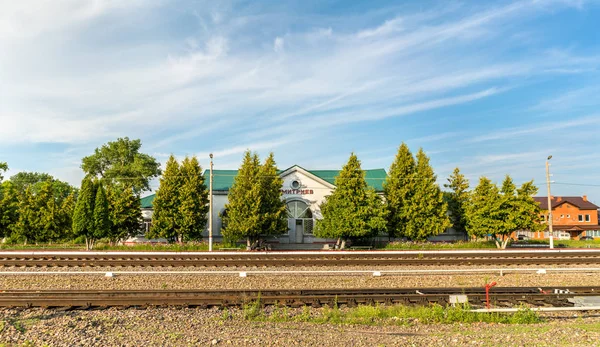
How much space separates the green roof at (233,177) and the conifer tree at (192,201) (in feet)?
11.8

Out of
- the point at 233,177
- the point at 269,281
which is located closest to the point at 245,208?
the point at 233,177

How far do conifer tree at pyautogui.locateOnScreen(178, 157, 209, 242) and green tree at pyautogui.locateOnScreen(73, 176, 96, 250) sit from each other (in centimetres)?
741

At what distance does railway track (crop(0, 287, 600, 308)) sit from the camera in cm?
1159

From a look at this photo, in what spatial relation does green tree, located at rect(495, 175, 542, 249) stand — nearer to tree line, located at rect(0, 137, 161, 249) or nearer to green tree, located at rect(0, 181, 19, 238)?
tree line, located at rect(0, 137, 161, 249)

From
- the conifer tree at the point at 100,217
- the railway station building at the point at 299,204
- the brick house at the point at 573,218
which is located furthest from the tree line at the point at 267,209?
the brick house at the point at 573,218

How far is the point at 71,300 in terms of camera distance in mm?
11695

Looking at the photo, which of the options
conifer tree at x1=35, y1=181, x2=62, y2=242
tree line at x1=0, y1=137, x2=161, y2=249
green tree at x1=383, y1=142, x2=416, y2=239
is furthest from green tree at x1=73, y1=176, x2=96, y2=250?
green tree at x1=383, y1=142, x2=416, y2=239

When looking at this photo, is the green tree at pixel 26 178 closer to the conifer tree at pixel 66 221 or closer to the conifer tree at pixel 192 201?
the conifer tree at pixel 66 221

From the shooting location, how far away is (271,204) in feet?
119

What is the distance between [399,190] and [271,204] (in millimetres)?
11687

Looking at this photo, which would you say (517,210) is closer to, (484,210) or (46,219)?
(484,210)

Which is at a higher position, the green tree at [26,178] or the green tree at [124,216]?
the green tree at [26,178]

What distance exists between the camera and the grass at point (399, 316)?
33.3 feet

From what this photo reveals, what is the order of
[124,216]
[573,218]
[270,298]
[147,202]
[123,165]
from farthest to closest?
1. [573,218]
2. [123,165]
3. [147,202]
4. [124,216]
5. [270,298]
